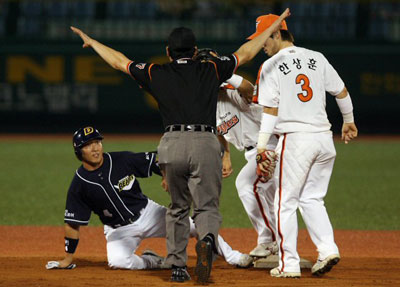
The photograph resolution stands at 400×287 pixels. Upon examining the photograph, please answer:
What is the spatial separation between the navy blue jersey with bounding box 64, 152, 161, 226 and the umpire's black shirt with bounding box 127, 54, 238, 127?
0.82m

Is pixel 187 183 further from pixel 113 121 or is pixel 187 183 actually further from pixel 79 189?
pixel 113 121

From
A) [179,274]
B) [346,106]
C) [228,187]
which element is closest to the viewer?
[179,274]

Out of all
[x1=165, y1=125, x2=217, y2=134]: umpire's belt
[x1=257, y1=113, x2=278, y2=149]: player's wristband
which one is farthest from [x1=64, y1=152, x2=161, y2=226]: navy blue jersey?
[x1=257, y1=113, x2=278, y2=149]: player's wristband

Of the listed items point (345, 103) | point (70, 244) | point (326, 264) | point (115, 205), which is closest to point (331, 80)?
point (345, 103)

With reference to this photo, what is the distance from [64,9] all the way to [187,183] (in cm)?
1882

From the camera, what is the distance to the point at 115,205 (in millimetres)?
6359

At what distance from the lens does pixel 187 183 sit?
5.62 metres

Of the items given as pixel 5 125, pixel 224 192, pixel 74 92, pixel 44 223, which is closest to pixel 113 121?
pixel 74 92

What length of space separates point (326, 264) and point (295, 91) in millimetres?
1328

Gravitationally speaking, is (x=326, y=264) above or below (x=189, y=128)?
below

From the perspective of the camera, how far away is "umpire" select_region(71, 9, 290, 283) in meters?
5.52

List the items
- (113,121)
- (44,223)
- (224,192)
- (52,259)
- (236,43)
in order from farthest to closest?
(113,121) → (236,43) → (224,192) → (44,223) → (52,259)

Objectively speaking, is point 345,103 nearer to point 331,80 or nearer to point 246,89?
point 331,80

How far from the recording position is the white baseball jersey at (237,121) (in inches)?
273
